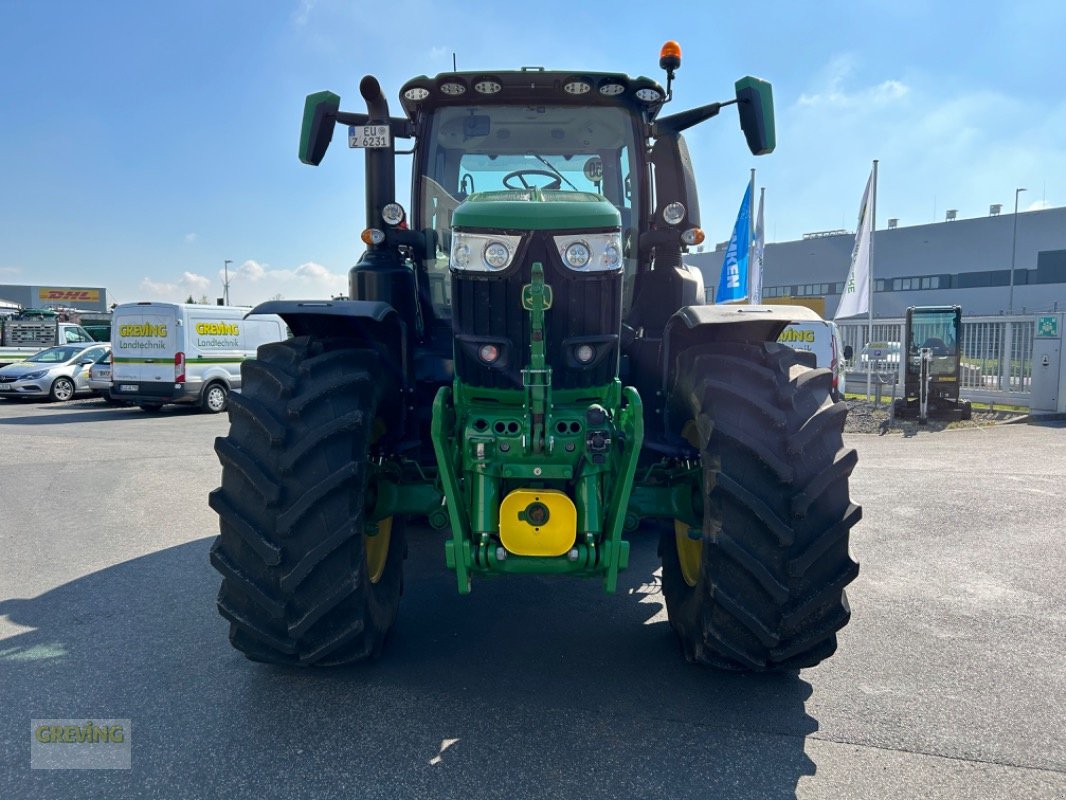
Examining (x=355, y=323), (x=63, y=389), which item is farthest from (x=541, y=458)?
(x=63, y=389)

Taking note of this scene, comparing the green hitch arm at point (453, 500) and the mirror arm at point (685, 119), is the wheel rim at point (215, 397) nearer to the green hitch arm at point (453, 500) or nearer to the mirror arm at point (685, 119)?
the mirror arm at point (685, 119)

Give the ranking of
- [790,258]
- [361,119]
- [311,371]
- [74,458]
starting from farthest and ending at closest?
[790,258]
[74,458]
[361,119]
[311,371]

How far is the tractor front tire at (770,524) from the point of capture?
117 inches

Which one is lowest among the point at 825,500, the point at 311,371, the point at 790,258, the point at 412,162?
the point at 825,500

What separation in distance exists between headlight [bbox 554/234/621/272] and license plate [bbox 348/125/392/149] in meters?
1.46

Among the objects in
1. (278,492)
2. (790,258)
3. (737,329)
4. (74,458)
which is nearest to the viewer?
(278,492)

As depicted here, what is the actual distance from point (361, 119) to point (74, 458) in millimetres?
8538

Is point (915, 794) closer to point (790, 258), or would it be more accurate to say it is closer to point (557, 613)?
point (557, 613)

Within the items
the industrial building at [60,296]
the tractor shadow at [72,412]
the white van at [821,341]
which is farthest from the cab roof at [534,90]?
the industrial building at [60,296]

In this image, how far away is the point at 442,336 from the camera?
4363mm

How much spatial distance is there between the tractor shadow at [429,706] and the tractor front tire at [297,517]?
1.02ft

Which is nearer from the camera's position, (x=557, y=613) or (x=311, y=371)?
(x=311, y=371)

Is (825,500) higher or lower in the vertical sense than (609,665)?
higher

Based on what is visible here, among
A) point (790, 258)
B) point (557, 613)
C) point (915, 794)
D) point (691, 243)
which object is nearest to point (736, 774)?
point (915, 794)
